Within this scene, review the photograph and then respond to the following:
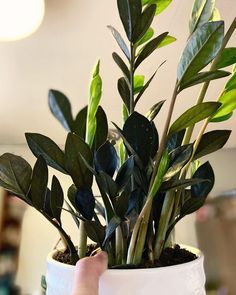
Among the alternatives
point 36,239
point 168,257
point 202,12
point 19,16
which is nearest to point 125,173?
point 168,257

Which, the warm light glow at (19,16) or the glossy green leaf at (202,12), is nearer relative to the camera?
the glossy green leaf at (202,12)

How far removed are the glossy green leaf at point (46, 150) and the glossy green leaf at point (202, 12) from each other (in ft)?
0.78

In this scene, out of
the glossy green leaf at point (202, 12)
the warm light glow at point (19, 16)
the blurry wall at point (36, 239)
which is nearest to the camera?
the glossy green leaf at point (202, 12)

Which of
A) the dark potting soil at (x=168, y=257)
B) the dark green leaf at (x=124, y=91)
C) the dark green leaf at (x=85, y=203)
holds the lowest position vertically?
the dark potting soil at (x=168, y=257)

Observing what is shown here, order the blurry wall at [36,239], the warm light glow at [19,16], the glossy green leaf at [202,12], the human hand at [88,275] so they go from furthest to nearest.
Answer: the blurry wall at [36,239] < the warm light glow at [19,16] < the glossy green leaf at [202,12] < the human hand at [88,275]

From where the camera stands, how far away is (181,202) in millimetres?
462

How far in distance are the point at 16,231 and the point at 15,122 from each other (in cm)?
47

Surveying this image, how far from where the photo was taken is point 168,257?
1.41 ft

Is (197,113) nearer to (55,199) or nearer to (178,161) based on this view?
(178,161)

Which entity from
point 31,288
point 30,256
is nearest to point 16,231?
point 30,256

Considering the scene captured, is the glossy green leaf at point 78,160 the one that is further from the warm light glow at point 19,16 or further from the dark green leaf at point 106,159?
the warm light glow at point 19,16

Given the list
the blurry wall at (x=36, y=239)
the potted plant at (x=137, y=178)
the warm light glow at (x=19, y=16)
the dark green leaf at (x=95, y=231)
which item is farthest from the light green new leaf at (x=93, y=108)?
the blurry wall at (x=36, y=239)

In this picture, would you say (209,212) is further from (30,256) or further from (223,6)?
(223,6)

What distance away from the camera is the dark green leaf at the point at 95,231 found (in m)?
Answer: 0.40
